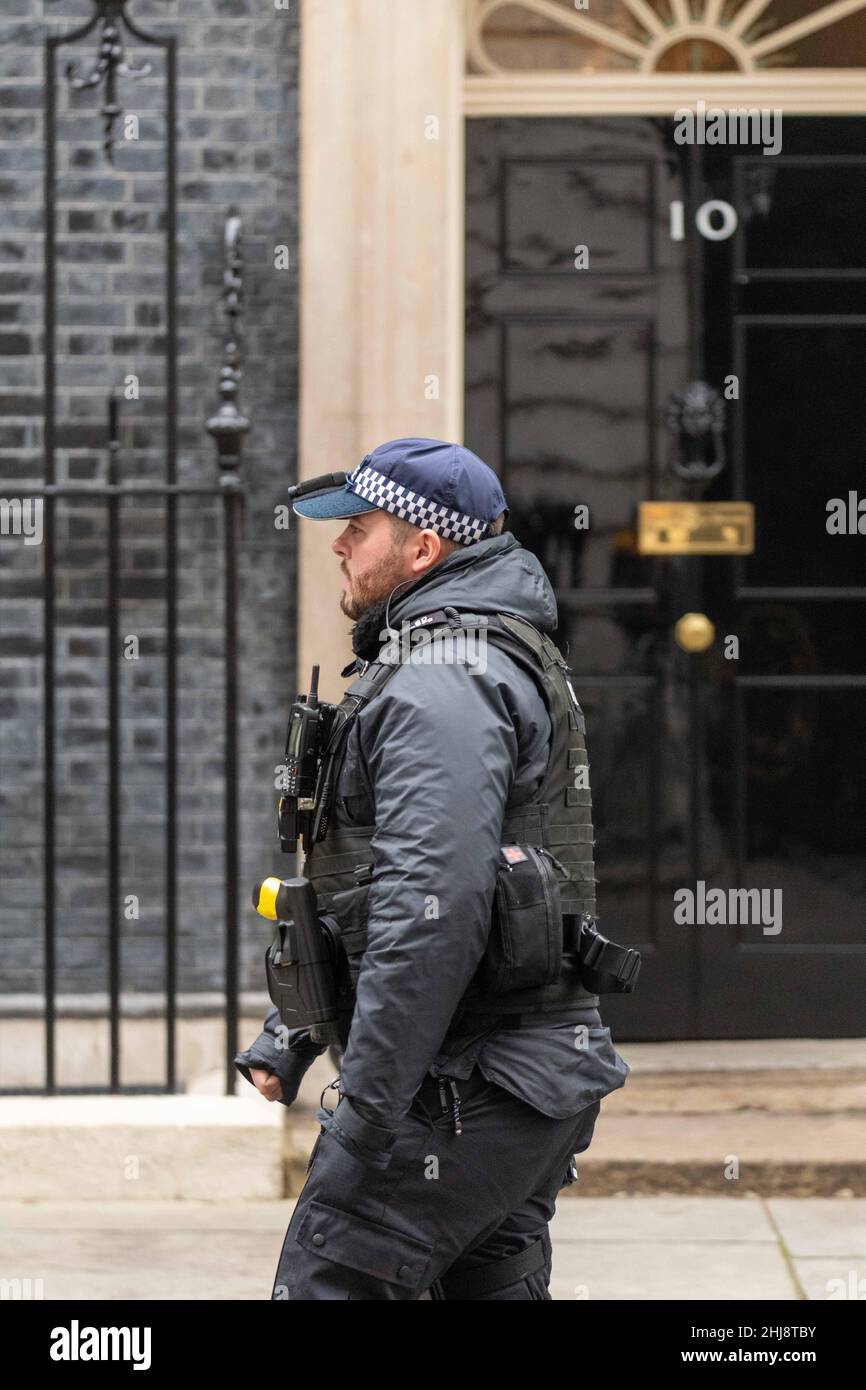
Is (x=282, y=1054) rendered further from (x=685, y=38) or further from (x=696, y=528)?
Result: (x=685, y=38)

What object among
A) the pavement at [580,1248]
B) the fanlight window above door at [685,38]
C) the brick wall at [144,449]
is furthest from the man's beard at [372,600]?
the fanlight window above door at [685,38]

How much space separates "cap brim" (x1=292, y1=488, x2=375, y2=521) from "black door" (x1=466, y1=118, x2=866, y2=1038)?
293 centimetres

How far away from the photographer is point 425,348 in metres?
5.72

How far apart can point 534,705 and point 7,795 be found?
10.8ft

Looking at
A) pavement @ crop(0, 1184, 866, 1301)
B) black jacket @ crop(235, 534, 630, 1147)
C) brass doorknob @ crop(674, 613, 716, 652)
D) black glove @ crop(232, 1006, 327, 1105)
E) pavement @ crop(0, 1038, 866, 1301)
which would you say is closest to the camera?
black jacket @ crop(235, 534, 630, 1147)

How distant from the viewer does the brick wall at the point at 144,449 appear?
5.85 metres

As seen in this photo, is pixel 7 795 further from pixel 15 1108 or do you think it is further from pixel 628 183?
pixel 628 183

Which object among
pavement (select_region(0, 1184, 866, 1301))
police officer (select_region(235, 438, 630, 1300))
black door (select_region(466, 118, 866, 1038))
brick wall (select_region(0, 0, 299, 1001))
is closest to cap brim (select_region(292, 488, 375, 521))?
police officer (select_region(235, 438, 630, 1300))

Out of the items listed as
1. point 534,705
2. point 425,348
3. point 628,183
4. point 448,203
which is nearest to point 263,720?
point 425,348

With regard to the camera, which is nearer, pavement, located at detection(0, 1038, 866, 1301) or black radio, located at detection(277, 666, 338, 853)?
black radio, located at detection(277, 666, 338, 853)

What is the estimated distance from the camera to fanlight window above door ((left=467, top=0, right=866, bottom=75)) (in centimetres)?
611

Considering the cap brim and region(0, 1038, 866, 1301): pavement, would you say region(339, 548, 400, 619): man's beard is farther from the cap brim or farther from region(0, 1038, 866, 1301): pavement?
region(0, 1038, 866, 1301): pavement

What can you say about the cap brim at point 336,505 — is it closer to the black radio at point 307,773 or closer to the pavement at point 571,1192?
the black radio at point 307,773

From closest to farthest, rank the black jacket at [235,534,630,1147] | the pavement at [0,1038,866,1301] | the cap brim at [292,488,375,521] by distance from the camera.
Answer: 1. the black jacket at [235,534,630,1147]
2. the cap brim at [292,488,375,521]
3. the pavement at [0,1038,866,1301]
